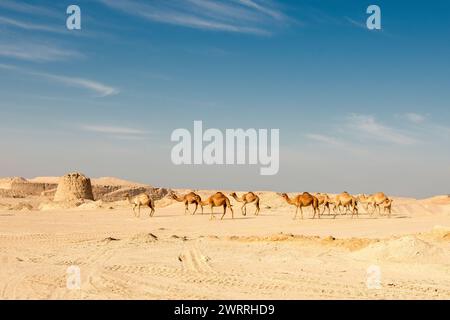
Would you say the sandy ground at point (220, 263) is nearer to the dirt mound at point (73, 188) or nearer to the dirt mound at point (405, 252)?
the dirt mound at point (405, 252)

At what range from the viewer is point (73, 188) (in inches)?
1959

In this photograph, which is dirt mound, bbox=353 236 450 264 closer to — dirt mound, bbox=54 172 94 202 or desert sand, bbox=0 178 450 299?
desert sand, bbox=0 178 450 299

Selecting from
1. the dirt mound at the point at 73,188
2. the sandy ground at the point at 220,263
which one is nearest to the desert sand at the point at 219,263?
the sandy ground at the point at 220,263

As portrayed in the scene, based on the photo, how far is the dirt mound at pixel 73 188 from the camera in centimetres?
4941

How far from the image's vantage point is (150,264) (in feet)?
48.1

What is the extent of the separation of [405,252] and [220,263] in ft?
16.4

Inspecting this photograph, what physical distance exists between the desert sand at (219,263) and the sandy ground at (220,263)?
2cm

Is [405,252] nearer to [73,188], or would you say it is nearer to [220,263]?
[220,263]

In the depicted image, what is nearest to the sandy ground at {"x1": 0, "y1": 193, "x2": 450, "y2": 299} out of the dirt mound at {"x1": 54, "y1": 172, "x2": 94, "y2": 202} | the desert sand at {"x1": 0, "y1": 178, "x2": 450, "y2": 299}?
the desert sand at {"x1": 0, "y1": 178, "x2": 450, "y2": 299}

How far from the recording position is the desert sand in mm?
11242
